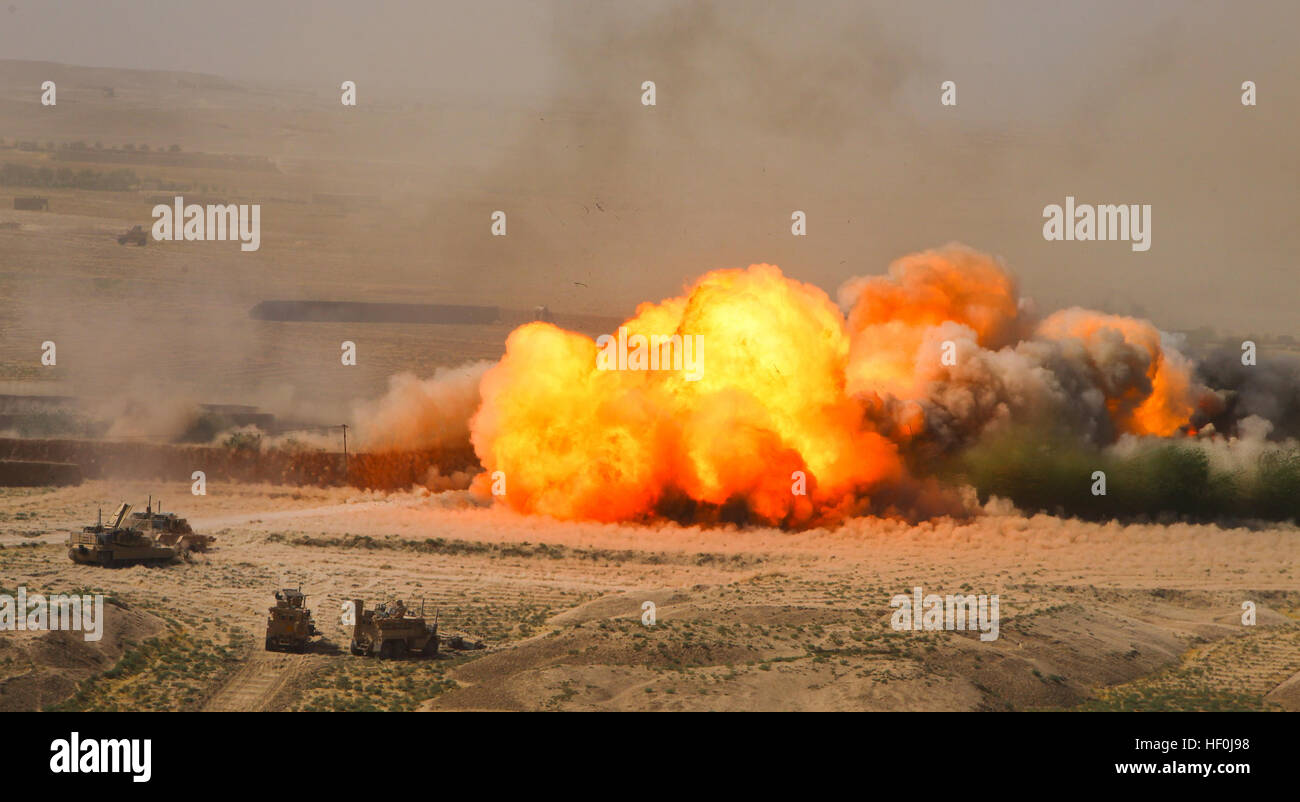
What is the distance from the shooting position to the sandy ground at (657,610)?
4200cm

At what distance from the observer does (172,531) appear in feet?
208

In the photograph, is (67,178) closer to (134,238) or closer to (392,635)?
(134,238)

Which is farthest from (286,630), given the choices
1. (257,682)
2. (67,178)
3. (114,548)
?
(67,178)

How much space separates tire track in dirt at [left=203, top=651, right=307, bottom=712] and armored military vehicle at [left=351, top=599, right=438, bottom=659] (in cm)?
183

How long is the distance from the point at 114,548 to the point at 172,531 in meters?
4.13

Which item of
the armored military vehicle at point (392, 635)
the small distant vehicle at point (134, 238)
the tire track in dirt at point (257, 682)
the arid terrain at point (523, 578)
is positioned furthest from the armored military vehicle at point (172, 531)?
the small distant vehicle at point (134, 238)

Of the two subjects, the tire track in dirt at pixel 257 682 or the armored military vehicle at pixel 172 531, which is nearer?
the tire track in dirt at pixel 257 682

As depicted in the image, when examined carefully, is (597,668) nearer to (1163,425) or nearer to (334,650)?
(334,650)

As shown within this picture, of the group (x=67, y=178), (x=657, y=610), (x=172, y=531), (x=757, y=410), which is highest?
(x=67, y=178)

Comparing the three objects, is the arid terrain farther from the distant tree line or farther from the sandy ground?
the distant tree line

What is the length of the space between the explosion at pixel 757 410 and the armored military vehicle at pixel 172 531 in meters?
14.2

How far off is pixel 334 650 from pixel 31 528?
25056 millimetres

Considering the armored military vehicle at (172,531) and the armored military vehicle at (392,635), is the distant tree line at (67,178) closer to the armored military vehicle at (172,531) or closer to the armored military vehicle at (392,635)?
the armored military vehicle at (172,531)

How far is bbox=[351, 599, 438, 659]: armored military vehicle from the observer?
4666 centimetres
